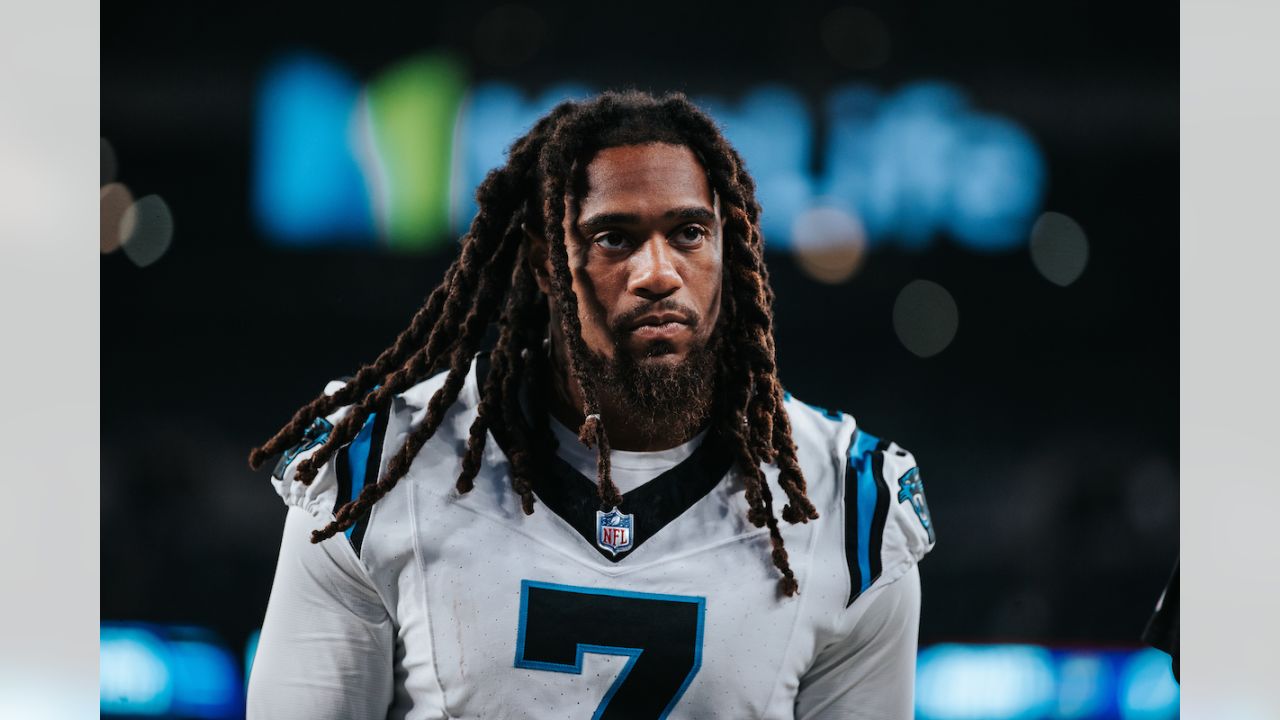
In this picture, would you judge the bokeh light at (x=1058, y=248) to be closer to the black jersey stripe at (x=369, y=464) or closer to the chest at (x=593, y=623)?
the chest at (x=593, y=623)

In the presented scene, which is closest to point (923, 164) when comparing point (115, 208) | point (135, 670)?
point (115, 208)

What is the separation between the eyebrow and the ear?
0.13 meters

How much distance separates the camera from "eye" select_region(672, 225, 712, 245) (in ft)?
5.43

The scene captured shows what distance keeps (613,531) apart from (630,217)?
1.56 feet

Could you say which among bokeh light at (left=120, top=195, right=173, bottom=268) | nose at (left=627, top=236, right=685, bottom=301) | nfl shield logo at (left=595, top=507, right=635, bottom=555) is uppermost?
bokeh light at (left=120, top=195, right=173, bottom=268)

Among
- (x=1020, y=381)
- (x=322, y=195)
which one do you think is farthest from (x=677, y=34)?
(x=1020, y=381)

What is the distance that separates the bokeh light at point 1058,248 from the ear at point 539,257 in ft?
6.02

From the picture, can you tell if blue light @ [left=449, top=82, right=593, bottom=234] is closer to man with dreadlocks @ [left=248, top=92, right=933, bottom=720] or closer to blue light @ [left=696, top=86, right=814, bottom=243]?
blue light @ [left=696, top=86, right=814, bottom=243]

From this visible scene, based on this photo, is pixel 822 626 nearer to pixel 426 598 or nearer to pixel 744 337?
pixel 744 337

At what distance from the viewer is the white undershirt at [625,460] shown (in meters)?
1.71

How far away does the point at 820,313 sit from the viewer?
10.2 ft

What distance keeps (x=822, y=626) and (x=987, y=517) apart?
1.62m

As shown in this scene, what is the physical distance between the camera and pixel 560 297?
5.57ft

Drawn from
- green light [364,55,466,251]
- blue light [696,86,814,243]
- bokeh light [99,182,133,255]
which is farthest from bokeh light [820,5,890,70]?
bokeh light [99,182,133,255]
